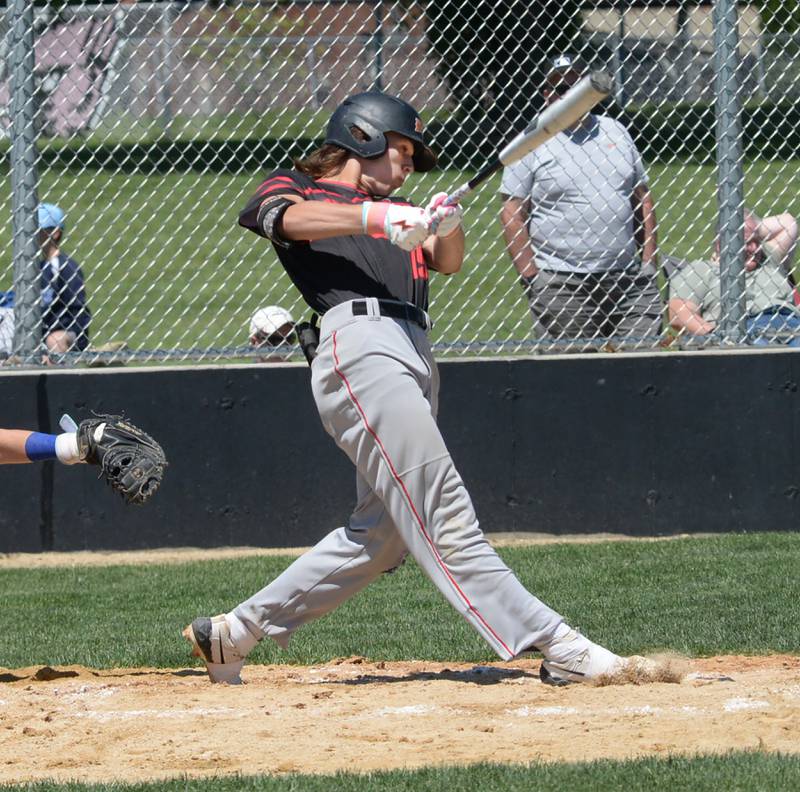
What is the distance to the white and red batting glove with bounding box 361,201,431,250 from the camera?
4.60m

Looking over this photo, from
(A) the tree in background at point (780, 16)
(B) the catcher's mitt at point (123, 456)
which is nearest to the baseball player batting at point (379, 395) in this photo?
(B) the catcher's mitt at point (123, 456)

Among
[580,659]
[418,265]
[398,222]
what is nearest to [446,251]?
[418,265]

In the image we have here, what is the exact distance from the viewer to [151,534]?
8.15 m

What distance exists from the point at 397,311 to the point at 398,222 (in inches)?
19.3

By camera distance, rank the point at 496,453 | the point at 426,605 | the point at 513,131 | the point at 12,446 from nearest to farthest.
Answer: the point at 12,446
the point at 426,605
the point at 496,453
the point at 513,131

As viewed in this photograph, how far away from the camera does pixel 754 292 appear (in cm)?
860

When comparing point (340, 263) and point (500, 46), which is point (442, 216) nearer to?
point (340, 263)

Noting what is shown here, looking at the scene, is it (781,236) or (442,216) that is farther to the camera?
(781,236)

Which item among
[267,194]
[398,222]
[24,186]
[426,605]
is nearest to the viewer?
[398,222]

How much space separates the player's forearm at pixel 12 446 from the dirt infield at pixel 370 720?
815 millimetres

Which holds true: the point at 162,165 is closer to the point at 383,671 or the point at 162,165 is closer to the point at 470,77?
the point at 470,77

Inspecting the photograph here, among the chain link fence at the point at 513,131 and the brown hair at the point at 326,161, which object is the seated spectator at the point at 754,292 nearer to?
the chain link fence at the point at 513,131

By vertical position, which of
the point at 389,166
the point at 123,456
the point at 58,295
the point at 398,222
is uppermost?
the point at 389,166

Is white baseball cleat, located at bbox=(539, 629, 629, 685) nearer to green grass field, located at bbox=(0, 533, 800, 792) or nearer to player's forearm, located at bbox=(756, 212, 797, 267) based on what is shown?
green grass field, located at bbox=(0, 533, 800, 792)
